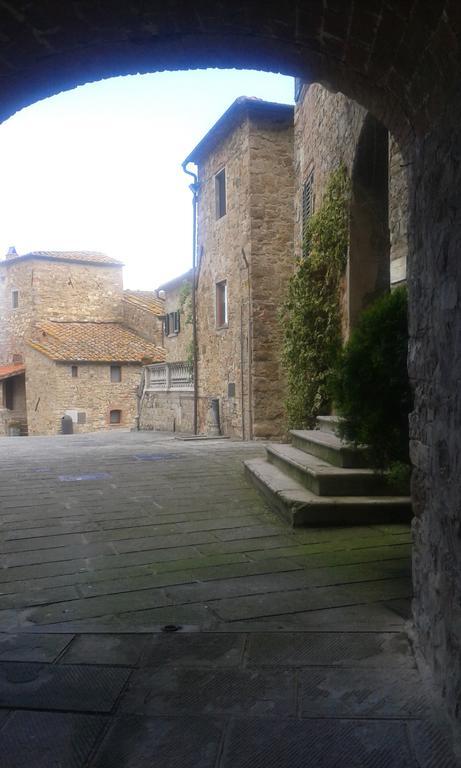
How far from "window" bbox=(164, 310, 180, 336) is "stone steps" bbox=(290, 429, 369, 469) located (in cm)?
1290

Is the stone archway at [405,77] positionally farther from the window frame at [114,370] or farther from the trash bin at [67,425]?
the window frame at [114,370]

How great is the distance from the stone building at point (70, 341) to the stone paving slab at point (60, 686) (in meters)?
21.5

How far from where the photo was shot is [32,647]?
2.50 m

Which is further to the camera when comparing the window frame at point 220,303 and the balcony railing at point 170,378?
the balcony railing at point 170,378

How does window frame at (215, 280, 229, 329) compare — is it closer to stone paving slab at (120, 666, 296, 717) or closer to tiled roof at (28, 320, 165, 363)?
tiled roof at (28, 320, 165, 363)

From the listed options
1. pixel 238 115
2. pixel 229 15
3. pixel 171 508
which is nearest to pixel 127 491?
pixel 171 508

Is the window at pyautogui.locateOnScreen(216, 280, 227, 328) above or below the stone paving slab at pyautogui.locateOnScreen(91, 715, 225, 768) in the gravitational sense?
above

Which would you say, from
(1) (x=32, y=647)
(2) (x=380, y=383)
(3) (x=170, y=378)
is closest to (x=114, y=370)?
(3) (x=170, y=378)

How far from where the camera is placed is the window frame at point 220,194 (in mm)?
13695

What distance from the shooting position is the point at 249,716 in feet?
6.45

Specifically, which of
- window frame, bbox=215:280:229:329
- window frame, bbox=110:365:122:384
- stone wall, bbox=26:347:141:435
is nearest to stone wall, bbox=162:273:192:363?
window frame, bbox=215:280:229:329

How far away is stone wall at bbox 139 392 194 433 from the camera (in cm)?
1543

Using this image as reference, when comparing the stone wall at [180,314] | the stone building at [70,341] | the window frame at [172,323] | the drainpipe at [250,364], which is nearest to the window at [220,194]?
the drainpipe at [250,364]

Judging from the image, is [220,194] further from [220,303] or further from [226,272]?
→ [220,303]
